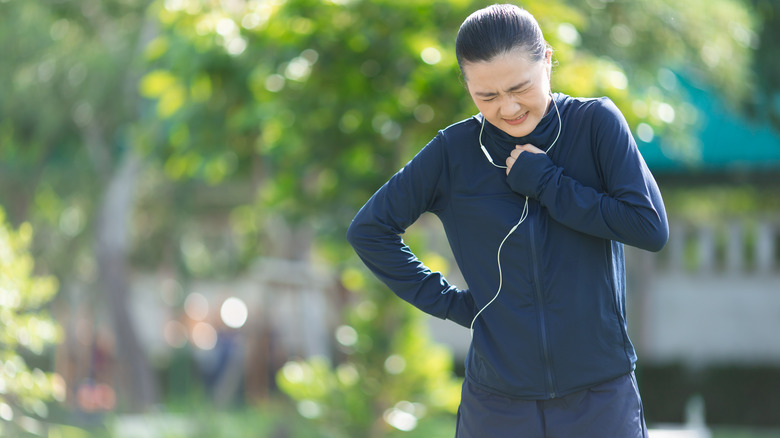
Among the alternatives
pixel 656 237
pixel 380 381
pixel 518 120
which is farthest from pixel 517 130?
pixel 380 381

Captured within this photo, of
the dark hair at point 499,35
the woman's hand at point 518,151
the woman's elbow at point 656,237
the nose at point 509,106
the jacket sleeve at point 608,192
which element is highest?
the dark hair at point 499,35

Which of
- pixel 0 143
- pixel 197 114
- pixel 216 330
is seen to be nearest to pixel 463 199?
pixel 197 114

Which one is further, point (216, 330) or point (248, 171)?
point (216, 330)

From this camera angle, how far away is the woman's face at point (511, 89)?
1772mm

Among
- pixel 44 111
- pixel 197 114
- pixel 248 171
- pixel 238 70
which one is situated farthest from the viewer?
pixel 44 111

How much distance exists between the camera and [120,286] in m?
10.4

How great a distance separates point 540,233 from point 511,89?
0.96ft

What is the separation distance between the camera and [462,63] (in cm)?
183

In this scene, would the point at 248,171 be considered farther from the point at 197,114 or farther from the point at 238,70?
the point at 238,70

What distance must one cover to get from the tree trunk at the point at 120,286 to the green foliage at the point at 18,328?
215 inches

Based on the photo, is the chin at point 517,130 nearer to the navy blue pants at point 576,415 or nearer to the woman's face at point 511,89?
the woman's face at point 511,89

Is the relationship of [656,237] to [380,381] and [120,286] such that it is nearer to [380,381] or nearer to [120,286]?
[380,381]

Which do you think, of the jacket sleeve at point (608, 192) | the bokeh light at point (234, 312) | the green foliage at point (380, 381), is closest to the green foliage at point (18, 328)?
the green foliage at point (380, 381)

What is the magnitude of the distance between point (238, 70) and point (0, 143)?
5402 mm
